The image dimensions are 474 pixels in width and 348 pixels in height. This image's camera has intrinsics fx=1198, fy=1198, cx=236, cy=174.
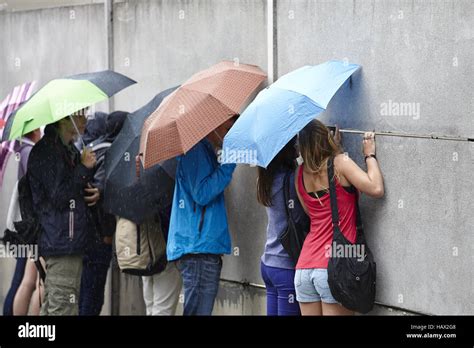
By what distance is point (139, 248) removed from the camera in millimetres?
8805

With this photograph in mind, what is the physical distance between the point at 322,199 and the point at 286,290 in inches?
29.3

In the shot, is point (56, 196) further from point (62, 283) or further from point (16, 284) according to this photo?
point (16, 284)

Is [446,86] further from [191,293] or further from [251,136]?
[191,293]

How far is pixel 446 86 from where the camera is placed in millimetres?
7020

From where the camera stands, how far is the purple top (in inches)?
302

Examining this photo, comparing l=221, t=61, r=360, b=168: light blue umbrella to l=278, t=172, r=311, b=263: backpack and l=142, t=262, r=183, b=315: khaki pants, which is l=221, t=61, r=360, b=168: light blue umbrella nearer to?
l=278, t=172, r=311, b=263: backpack

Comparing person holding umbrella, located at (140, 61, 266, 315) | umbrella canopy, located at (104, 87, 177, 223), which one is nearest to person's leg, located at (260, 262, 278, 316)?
person holding umbrella, located at (140, 61, 266, 315)

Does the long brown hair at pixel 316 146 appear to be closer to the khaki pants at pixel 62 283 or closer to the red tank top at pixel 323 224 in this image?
the red tank top at pixel 323 224

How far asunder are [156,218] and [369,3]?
2376 mm

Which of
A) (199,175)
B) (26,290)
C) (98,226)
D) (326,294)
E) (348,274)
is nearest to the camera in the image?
(348,274)

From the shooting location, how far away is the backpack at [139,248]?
8797 mm

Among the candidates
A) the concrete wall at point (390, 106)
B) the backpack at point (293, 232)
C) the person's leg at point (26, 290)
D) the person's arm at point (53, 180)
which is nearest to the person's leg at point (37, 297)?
the person's leg at point (26, 290)

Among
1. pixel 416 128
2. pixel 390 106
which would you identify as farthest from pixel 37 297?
pixel 416 128
